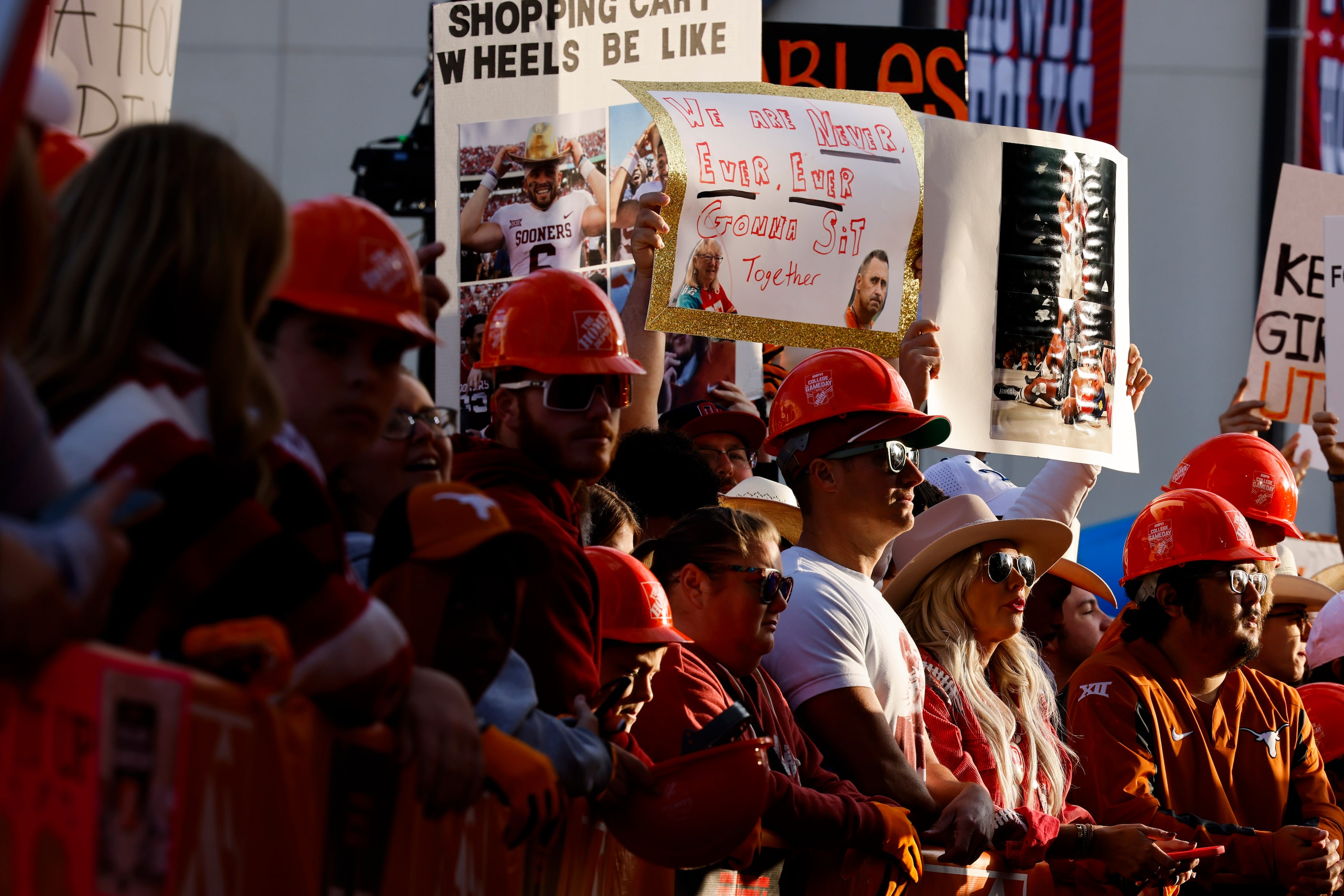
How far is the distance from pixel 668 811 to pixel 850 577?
173 centimetres

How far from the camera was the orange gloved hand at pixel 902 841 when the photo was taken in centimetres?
380

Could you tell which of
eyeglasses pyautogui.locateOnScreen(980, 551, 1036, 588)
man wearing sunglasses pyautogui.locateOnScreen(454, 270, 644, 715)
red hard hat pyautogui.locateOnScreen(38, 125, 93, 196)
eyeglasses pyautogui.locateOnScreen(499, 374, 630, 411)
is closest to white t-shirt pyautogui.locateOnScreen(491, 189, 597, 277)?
eyeglasses pyautogui.locateOnScreen(980, 551, 1036, 588)

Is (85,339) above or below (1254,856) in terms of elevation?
above

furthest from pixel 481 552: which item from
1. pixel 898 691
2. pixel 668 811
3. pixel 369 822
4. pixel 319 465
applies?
pixel 898 691

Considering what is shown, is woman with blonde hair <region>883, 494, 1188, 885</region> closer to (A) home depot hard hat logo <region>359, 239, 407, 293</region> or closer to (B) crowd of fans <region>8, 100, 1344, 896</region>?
(B) crowd of fans <region>8, 100, 1344, 896</region>

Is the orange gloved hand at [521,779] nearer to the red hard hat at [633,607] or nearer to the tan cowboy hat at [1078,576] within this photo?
the red hard hat at [633,607]

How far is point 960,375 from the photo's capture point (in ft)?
19.0

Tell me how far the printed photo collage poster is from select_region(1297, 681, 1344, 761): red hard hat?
9.03ft

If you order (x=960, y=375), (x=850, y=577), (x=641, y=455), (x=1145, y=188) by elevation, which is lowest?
(x=850, y=577)

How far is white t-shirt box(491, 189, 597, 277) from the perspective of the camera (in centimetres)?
552

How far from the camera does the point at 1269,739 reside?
5219 mm

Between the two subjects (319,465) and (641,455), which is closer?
(319,465)

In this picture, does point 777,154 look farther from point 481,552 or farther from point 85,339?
point 85,339

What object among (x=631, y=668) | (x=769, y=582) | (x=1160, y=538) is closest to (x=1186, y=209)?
(x=1160, y=538)
